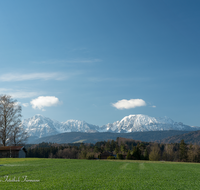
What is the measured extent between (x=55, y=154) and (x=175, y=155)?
99.0 metres

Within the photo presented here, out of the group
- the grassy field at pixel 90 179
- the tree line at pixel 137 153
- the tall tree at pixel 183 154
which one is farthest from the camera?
the tall tree at pixel 183 154

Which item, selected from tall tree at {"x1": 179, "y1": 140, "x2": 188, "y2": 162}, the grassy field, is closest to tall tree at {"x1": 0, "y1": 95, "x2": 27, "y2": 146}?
the grassy field

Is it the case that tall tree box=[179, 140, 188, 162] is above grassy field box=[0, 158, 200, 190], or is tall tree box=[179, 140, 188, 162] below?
below

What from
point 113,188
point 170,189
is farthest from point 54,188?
point 170,189

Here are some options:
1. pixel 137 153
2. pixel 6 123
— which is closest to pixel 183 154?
pixel 137 153

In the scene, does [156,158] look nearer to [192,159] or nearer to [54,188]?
[192,159]

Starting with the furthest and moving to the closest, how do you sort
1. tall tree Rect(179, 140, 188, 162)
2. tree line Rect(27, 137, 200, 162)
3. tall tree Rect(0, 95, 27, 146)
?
tall tree Rect(179, 140, 188, 162)
tree line Rect(27, 137, 200, 162)
tall tree Rect(0, 95, 27, 146)

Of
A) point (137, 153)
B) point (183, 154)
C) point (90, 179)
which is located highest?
point (90, 179)

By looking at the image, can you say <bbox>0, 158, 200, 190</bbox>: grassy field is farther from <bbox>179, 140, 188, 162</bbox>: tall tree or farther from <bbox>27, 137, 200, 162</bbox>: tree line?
<bbox>179, 140, 188, 162</bbox>: tall tree

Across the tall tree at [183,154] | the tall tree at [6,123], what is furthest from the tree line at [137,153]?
the tall tree at [6,123]

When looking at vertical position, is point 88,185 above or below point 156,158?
above

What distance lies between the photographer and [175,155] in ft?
501

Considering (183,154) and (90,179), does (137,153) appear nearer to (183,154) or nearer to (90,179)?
(183,154)

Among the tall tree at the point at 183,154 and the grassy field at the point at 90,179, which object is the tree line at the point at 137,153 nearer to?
the tall tree at the point at 183,154
